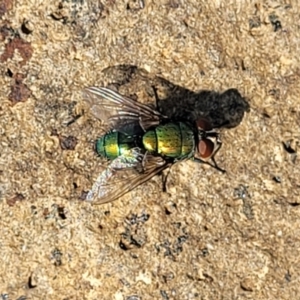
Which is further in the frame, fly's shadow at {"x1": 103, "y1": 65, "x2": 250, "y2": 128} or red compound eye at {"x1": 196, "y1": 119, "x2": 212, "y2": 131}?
fly's shadow at {"x1": 103, "y1": 65, "x2": 250, "y2": 128}

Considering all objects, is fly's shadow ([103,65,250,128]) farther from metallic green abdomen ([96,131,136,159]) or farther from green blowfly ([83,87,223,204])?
metallic green abdomen ([96,131,136,159])

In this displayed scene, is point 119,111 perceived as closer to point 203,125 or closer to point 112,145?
point 112,145

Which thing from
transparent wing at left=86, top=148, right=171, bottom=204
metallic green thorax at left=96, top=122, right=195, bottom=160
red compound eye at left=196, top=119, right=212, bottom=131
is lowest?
transparent wing at left=86, top=148, right=171, bottom=204

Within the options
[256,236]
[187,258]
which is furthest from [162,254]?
[256,236]

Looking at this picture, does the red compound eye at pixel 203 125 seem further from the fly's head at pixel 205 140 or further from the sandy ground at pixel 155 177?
the sandy ground at pixel 155 177

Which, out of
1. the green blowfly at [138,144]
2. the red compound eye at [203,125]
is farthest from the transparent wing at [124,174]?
the red compound eye at [203,125]

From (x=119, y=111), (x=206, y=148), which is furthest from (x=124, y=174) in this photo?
(x=206, y=148)

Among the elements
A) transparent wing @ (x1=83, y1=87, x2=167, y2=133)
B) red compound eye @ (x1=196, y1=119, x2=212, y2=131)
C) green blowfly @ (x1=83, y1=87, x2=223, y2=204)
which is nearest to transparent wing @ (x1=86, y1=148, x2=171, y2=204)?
green blowfly @ (x1=83, y1=87, x2=223, y2=204)
